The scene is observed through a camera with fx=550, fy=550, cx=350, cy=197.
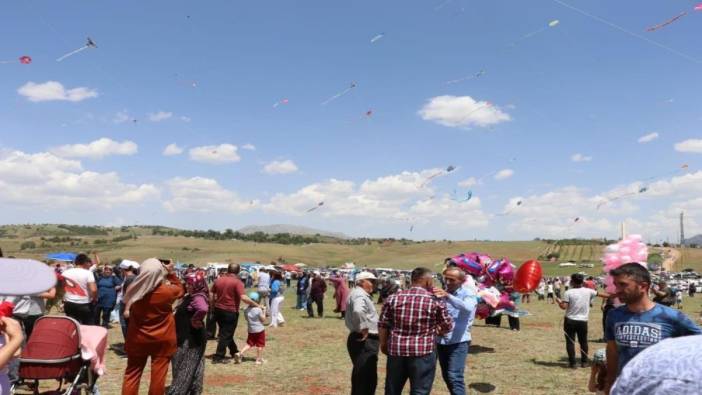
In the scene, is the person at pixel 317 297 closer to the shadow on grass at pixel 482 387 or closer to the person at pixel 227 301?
the person at pixel 227 301

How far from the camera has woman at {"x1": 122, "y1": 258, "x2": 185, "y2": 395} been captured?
5.43 metres

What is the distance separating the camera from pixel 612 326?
13.5 ft

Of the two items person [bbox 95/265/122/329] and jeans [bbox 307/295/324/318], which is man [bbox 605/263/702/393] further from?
jeans [bbox 307/295/324/318]

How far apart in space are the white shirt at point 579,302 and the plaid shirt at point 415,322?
481 cm

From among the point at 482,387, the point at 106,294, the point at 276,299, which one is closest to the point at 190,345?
the point at 482,387

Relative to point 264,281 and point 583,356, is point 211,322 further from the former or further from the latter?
point 583,356

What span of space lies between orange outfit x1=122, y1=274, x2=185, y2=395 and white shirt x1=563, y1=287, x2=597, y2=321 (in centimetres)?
646

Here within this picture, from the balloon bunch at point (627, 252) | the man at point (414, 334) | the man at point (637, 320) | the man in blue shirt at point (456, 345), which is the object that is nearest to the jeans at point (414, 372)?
the man at point (414, 334)

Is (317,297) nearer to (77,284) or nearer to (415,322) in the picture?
(77,284)

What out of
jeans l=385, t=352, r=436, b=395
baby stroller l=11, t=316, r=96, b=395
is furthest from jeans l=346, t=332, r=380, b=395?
baby stroller l=11, t=316, r=96, b=395

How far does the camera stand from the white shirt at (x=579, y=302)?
9023 mm

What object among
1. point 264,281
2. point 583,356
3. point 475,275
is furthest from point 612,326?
point 264,281

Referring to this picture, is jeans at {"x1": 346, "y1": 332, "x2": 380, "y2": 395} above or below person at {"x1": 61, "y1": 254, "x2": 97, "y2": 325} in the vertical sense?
below

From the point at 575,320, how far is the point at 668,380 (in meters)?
8.76
